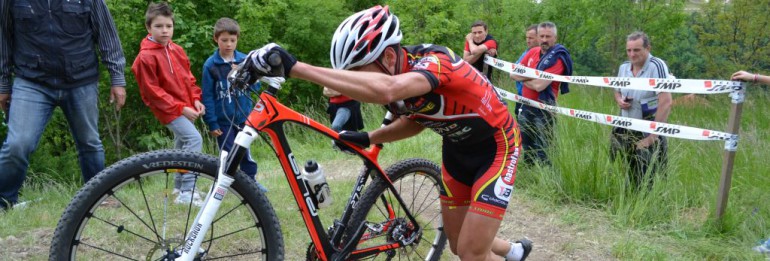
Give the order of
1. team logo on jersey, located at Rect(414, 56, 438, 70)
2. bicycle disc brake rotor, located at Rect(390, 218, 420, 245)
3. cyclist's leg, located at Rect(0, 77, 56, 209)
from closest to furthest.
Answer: team logo on jersey, located at Rect(414, 56, 438, 70) < bicycle disc brake rotor, located at Rect(390, 218, 420, 245) < cyclist's leg, located at Rect(0, 77, 56, 209)

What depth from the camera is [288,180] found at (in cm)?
319

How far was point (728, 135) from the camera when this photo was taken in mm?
4727

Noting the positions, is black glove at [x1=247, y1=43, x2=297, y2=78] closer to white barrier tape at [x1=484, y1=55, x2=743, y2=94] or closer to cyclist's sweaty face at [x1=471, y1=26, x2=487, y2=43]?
white barrier tape at [x1=484, y1=55, x2=743, y2=94]

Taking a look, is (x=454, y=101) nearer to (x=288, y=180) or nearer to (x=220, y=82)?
(x=288, y=180)

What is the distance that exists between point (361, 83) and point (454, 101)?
650mm

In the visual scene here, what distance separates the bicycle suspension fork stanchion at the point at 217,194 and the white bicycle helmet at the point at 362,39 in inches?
21.2

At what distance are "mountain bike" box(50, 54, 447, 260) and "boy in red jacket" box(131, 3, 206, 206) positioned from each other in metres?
0.91

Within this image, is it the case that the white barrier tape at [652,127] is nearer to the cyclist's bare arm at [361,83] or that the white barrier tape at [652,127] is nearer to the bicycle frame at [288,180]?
the bicycle frame at [288,180]

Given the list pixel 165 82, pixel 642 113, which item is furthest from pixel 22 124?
pixel 642 113

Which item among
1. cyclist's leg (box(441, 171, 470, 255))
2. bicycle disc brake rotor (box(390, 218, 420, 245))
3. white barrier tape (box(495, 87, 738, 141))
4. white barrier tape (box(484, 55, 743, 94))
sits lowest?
bicycle disc brake rotor (box(390, 218, 420, 245))

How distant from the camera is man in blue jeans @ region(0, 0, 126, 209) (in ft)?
14.2

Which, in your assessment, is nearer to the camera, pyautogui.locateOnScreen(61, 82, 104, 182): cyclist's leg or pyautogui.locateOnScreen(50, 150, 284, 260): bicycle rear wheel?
pyautogui.locateOnScreen(50, 150, 284, 260): bicycle rear wheel

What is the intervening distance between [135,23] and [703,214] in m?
11.9

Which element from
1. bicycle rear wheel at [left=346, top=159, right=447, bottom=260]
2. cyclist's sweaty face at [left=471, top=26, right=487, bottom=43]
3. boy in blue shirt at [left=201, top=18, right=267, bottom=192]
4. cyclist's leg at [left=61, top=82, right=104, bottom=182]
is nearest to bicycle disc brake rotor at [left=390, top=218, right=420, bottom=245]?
bicycle rear wheel at [left=346, top=159, right=447, bottom=260]
